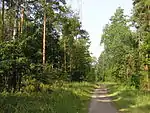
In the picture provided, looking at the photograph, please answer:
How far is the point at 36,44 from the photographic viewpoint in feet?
130

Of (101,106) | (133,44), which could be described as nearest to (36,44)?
(101,106)

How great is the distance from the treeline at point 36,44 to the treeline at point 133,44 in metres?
7.97

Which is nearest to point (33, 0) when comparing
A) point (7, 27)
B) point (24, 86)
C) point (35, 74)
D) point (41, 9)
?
point (41, 9)

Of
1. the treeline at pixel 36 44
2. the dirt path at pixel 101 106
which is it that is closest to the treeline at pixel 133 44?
the dirt path at pixel 101 106

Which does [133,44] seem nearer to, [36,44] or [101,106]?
[36,44]

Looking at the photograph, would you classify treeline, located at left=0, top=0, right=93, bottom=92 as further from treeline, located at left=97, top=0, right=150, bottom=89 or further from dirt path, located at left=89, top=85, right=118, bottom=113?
treeline, located at left=97, top=0, right=150, bottom=89

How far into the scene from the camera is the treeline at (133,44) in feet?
117

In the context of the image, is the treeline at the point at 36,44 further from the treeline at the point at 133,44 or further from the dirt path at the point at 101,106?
the treeline at the point at 133,44

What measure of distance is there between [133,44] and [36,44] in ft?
99.9

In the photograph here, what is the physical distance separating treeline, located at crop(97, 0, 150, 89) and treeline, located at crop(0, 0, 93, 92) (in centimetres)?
797

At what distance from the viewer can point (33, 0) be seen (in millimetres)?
36062

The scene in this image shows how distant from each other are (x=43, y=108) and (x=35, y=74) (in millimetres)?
8666

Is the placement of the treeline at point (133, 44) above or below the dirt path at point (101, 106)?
above

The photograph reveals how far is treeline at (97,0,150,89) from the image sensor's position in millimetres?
35603
